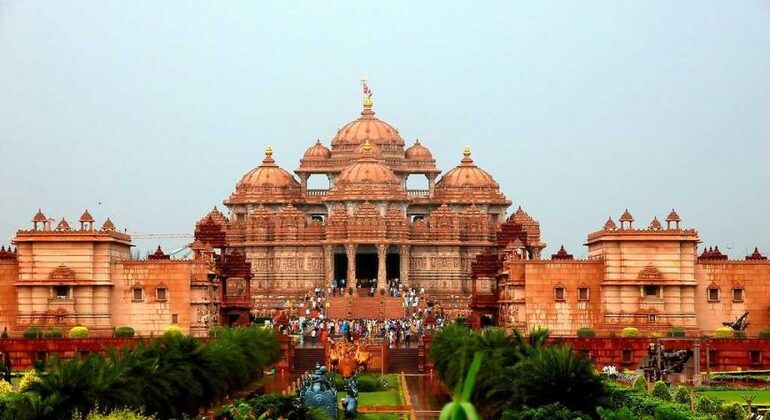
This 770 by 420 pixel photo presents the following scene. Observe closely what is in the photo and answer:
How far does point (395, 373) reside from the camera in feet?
240

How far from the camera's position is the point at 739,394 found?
55250 millimetres

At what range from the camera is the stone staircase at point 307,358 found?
73562mm

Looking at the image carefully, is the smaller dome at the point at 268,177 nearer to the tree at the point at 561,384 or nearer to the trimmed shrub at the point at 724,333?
the trimmed shrub at the point at 724,333

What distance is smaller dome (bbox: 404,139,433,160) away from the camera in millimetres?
128250

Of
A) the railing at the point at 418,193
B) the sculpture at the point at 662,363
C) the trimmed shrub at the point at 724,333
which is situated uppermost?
the railing at the point at 418,193

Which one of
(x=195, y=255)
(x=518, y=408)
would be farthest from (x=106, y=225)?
(x=518, y=408)

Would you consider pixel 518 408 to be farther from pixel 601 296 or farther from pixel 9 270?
pixel 9 270

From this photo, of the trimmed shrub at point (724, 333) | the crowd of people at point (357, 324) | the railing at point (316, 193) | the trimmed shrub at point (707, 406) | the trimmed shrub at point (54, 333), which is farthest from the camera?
the railing at point (316, 193)

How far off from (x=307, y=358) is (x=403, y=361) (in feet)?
11.7

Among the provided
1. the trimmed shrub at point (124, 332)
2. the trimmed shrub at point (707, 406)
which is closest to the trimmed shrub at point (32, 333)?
the trimmed shrub at point (124, 332)

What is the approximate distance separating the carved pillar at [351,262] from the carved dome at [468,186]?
11.1 metres

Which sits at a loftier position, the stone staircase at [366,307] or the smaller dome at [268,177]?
the smaller dome at [268,177]

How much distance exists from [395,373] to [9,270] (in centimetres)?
1580

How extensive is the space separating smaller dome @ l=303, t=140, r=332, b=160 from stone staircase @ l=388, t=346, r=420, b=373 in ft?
172
